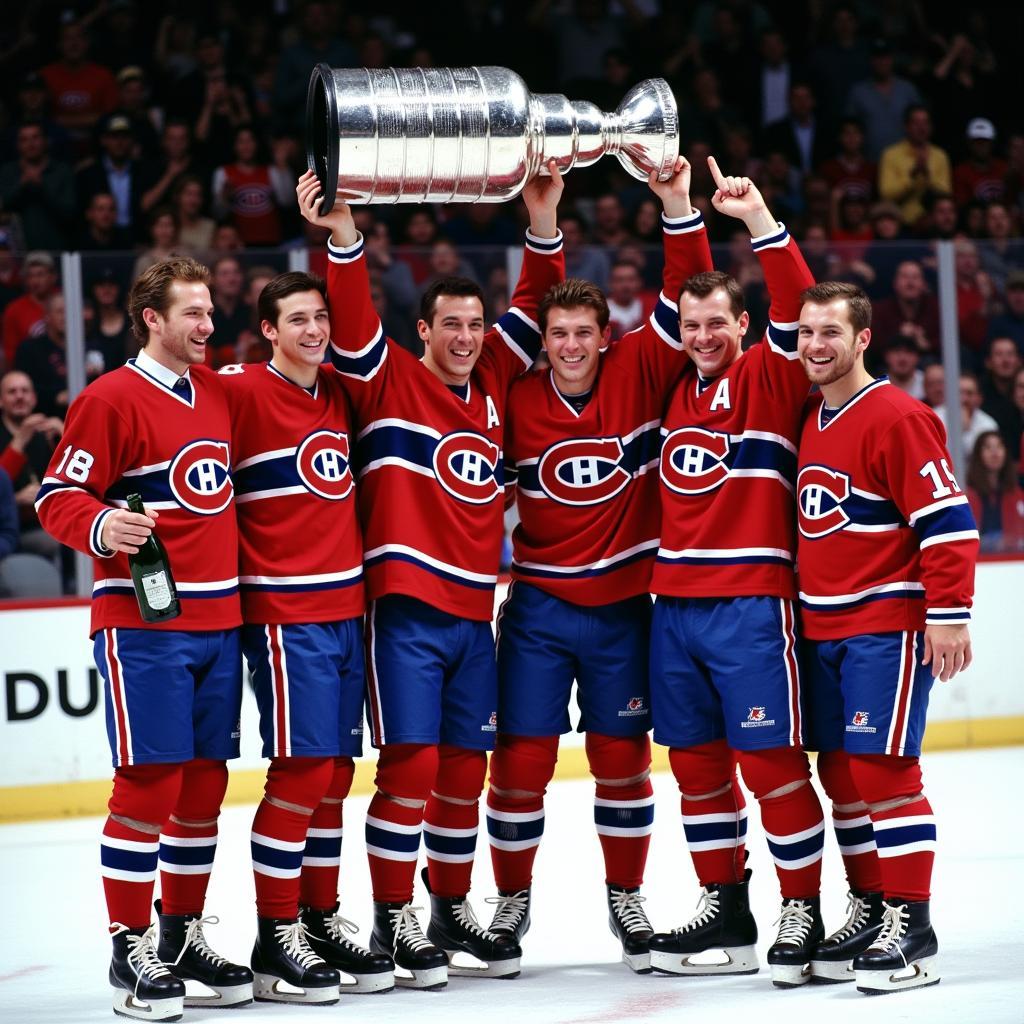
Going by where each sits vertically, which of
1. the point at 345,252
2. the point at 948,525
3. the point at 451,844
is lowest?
the point at 451,844

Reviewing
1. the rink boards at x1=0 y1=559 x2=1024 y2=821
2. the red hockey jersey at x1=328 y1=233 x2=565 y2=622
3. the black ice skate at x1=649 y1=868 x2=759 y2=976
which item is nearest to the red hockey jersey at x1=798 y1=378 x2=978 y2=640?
the black ice skate at x1=649 y1=868 x2=759 y2=976

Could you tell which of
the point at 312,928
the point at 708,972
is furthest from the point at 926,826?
the point at 312,928

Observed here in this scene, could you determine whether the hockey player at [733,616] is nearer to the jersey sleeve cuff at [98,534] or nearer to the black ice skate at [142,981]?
the black ice skate at [142,981]

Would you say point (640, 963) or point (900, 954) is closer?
point (900, 954)

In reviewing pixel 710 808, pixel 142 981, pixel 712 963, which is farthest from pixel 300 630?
pixel 712 963

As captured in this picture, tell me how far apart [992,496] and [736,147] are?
3.12m

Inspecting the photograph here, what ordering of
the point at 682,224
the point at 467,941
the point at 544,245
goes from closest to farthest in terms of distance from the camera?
the point at 467,941
the point at 682,224
the point at 544,245

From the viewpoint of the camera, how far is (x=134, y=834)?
13.0 feet

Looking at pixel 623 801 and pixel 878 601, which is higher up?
pixel 878 601

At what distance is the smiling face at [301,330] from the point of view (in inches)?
167

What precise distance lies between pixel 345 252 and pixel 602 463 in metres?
0.85

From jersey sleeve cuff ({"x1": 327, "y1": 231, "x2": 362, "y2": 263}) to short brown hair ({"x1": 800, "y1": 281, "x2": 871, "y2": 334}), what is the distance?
111cm

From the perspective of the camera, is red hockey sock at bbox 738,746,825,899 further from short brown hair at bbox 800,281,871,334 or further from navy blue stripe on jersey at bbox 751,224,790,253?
navy blue stripe on jersey at bbox 751,224,790,253

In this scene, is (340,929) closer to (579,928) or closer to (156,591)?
(579,928)
